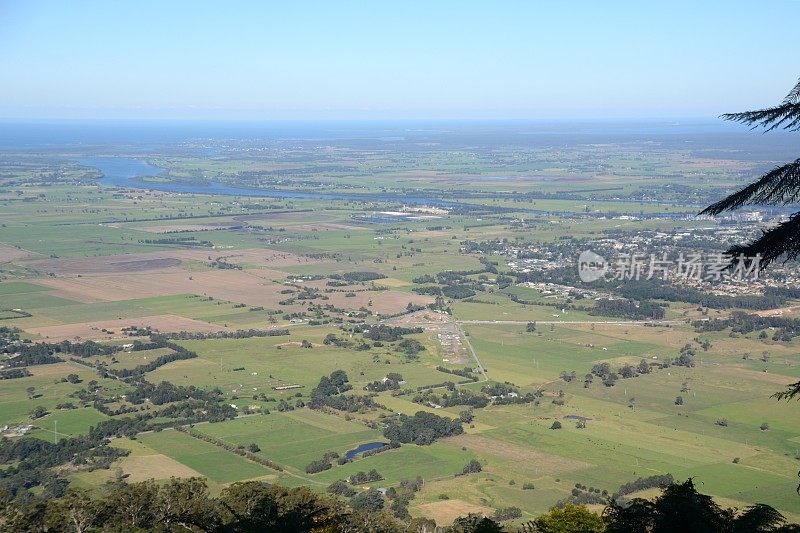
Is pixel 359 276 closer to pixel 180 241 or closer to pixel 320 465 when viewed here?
pixel 180 241

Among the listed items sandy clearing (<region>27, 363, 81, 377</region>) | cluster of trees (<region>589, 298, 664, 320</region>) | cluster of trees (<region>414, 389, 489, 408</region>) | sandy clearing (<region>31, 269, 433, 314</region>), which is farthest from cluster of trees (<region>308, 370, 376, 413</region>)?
cluster of trees (<region>589, 298, 664, 320</region>)

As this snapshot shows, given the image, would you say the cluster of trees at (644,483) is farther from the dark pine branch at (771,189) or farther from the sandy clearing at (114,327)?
the sandy clearing at (114,327)

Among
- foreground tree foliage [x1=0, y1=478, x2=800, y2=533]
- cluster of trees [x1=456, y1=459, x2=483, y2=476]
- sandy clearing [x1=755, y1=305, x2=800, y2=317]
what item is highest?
foreground tree foliage [x1=0, y1=478, x2=800, y2=533]

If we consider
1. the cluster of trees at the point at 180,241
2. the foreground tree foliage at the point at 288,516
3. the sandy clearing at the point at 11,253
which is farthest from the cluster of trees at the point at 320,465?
the cluster of trees at the point at 180,241

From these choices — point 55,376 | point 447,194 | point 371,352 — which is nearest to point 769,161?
point 447,194

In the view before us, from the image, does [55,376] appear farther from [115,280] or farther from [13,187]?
[13,187]

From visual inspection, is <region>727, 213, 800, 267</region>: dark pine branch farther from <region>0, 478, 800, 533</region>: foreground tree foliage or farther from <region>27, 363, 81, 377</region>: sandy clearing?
<region>27, 363, 81, 377</region>: sandy clearing

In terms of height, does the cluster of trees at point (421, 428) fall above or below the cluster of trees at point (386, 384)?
above
